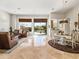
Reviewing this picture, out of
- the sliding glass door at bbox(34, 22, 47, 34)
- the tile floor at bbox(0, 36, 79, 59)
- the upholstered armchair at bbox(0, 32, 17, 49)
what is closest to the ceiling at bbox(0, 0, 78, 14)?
the upholstered armchair at bbox(0, 32, 17, 49)

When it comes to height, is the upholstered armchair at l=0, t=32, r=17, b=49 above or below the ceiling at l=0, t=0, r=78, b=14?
below

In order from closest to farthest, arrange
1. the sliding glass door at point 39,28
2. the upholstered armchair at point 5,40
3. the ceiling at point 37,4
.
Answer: the upholstered armchair at point 5,40 < the ceiling at point 37,4 < the sliding glass door at point 39,28

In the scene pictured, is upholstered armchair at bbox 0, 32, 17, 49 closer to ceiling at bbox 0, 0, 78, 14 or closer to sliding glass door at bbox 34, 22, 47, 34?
ceiling at bbox 0, 0, 78, 14

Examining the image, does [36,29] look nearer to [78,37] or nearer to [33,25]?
[33,25]

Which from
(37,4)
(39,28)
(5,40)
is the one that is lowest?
(5,40)

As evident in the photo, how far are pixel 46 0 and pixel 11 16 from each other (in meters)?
7.38

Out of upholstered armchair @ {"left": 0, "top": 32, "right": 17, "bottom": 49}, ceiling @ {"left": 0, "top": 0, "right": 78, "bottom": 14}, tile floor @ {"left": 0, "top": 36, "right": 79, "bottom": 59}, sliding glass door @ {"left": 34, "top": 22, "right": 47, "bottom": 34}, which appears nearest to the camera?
tile floor @ {"left": 0, "top": 36, "right": 79, "bottom": 59}

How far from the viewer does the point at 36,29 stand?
13.1m

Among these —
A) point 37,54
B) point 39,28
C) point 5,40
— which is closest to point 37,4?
point 5,40

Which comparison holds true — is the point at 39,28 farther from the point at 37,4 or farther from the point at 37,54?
the point at 37,54

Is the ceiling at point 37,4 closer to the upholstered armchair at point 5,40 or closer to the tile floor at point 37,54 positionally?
the upholstered armchair at point 5,40

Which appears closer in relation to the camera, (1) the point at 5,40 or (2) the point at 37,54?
(2) the point at 37,54

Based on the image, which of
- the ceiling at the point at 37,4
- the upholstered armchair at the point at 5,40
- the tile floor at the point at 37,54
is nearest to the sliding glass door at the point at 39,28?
the ceiling at the point at 37,4

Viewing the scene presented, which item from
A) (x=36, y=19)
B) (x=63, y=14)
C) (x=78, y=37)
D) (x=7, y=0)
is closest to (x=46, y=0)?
(x=7, y=0)
